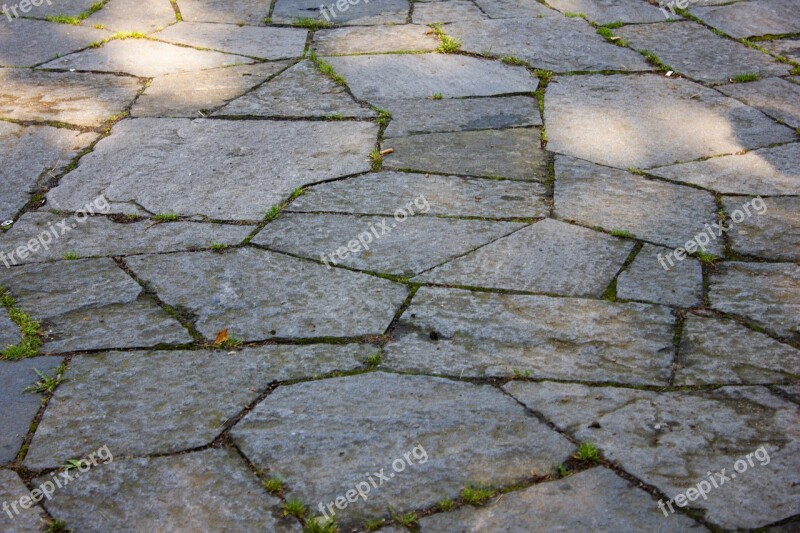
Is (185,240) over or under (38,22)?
under

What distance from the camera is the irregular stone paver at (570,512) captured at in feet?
5.66

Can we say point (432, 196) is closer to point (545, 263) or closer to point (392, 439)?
point (545, 263)

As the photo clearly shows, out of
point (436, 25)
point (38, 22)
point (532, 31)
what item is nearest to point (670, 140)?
point (532, 31)

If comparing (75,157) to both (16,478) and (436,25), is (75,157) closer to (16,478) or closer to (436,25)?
(16,478)

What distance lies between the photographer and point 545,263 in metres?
2.71

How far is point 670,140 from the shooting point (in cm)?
357

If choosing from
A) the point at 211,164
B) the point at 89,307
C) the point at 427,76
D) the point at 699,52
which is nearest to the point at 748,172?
the point at 699,52

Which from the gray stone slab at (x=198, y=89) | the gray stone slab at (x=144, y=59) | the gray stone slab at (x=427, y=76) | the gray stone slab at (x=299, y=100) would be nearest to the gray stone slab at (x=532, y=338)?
the gray stone slab at (x=299, y=100)

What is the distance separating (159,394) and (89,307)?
0.56 meters

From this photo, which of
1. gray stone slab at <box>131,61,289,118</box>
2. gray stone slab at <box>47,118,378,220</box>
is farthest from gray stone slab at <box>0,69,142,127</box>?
gray stone slab at <box>47,118,378,220</box>

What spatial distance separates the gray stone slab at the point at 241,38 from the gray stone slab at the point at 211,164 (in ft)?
3.22

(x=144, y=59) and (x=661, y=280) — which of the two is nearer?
(x=661, y=280)

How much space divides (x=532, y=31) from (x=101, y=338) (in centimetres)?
335

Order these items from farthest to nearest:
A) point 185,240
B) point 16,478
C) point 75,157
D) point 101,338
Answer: point 75,157
point 185,240
point 101,338
point 16,478
